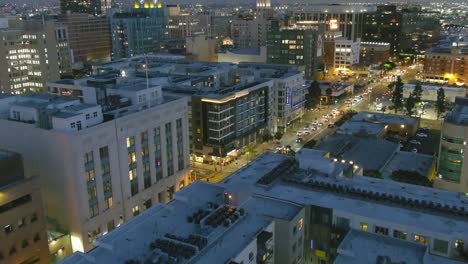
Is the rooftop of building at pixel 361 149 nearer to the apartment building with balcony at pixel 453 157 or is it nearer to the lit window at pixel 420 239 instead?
the apartment building with balcony at pixel 453 157

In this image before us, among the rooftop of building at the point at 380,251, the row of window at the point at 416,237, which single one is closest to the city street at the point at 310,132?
the row of window at the point at 416,237

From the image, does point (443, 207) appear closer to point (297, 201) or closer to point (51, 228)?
point (297, 201)

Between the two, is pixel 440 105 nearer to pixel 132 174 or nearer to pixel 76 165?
pixel 132 174

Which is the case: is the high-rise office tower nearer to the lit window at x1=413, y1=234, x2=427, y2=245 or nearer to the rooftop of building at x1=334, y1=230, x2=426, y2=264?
the rooftop of building at x1=334, y1=230, x2=426, y2=264

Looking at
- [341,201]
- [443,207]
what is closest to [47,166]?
[341,201]

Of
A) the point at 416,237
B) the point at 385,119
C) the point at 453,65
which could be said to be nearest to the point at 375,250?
the point at 416,237

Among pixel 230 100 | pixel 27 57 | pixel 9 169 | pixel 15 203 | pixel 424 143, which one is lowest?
pixel 424 143

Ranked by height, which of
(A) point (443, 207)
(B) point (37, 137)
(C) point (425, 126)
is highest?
(B) point (37, 137)
